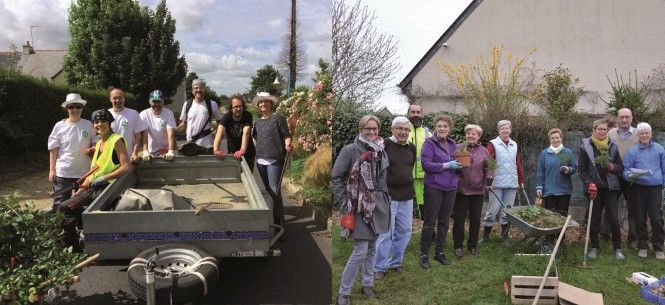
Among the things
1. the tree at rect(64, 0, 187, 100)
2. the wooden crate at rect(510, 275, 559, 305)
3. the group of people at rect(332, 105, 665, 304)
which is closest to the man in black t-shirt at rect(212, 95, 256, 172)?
the group of people at rect(332, 105, 665, 304)

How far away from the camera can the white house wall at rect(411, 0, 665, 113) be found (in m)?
2.43

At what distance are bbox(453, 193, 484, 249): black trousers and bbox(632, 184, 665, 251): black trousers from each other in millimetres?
887

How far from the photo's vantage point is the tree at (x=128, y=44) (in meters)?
13.0

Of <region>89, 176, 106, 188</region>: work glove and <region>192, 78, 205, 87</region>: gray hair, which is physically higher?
<region>192, 78, 205, 87</region>: gray hair

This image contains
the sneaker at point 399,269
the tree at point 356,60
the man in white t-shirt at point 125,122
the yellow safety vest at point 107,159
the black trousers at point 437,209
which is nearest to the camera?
the tree at point 356,60

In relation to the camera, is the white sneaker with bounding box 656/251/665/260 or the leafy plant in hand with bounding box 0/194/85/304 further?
the white sneaker with bounding box 656/251/665/260

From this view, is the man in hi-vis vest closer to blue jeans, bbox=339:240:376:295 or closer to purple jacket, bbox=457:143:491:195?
purple jacket, bbox=457:143:491:195

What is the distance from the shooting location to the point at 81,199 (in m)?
3.23

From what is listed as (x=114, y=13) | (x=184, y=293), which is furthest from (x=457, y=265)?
(x=114, y=13)

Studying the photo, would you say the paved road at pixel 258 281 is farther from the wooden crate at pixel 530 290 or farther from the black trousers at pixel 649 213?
the black trousers at pixel 649 213

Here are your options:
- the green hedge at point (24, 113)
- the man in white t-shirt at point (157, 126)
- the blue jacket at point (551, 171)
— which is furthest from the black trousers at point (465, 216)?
the green hedge at point (24, 113)

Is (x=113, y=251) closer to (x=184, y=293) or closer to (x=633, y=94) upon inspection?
(x=184, y=293)

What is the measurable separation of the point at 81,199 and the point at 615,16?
3121 mm

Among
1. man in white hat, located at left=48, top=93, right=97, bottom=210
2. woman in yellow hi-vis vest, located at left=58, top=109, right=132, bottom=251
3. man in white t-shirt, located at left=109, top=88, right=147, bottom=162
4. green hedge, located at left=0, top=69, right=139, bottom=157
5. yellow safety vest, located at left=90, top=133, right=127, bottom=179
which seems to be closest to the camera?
woman in yellow hi-vis vest, located at left=58, top=109, right=132, bottom=251
